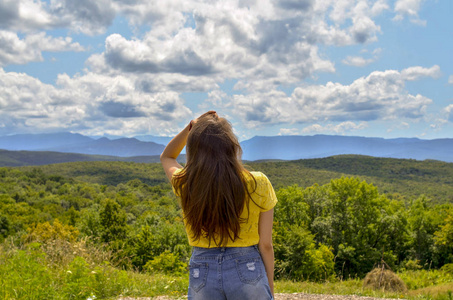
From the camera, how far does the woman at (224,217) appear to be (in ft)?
6.05

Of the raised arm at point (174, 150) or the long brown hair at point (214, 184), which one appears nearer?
the long brown hair at point (214, 184)

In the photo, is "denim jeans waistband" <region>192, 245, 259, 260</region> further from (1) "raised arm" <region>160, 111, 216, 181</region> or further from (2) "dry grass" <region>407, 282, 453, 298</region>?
(2) "dry grass" <region>407, 282, 453, 298</region>

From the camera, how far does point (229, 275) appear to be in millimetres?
1838

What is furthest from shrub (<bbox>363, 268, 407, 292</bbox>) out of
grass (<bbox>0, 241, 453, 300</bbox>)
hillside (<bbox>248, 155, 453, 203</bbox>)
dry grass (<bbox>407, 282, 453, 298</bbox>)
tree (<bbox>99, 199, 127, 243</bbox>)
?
hillside (<bbox>248, 155, 453, 203</bbox>)

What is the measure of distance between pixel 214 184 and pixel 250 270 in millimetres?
488

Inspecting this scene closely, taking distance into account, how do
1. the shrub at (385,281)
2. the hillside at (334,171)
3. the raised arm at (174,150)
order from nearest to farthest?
1. the raised arm at (174,150)
2. the shrub at (385,281)
3. the hillside at (334,171)

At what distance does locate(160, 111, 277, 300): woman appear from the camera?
1.84 metres

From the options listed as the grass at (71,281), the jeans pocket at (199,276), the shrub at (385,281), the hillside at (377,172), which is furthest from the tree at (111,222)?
the hillside at (377,172)

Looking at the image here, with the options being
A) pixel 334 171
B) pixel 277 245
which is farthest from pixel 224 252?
pixel 334 171

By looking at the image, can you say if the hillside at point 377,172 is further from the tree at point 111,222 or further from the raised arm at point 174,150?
the raised arm at point 174,150

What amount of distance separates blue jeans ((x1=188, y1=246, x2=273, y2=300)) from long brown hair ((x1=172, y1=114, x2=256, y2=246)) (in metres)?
0.08

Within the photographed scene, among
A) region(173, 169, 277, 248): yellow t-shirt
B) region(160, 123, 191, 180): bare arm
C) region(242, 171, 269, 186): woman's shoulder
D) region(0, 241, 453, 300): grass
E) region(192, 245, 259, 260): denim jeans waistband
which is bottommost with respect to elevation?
region(0, 241, 453, 300): grass

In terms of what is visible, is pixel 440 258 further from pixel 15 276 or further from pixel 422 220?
pixel 15 276

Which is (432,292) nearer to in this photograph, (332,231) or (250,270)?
(250,270)
